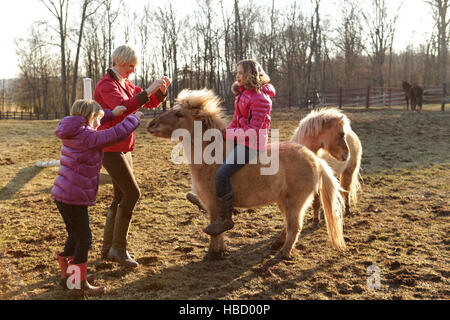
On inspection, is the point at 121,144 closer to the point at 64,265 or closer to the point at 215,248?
the point at 64,265

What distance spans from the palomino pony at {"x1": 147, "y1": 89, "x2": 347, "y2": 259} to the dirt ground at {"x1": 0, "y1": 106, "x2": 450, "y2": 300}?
38 cm

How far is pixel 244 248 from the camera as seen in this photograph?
4.57 metres

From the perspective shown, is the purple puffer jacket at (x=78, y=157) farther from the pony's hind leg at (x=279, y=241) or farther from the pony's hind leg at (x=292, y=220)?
the pony's hind leg at (x=279, y=241)

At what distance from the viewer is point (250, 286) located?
140 inches

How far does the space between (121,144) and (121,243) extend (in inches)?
45.1

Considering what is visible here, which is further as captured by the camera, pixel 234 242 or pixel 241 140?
pixel 234 242

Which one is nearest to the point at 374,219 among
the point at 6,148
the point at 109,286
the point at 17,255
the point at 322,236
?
the point at 322,236

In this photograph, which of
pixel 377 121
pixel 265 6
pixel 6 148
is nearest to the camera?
pixel 6 148

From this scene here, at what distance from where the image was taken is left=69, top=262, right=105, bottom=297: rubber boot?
10.4ft

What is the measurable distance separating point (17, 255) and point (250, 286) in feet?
9.32

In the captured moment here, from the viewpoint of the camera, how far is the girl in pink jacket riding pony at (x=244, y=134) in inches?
149

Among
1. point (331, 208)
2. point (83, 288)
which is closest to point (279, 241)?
point (331, 208)

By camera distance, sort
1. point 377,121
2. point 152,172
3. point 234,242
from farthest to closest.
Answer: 1. point 377,121
2. point 152,172
3. point 234,242

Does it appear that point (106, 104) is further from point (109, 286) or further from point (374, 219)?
point (374, 219)
